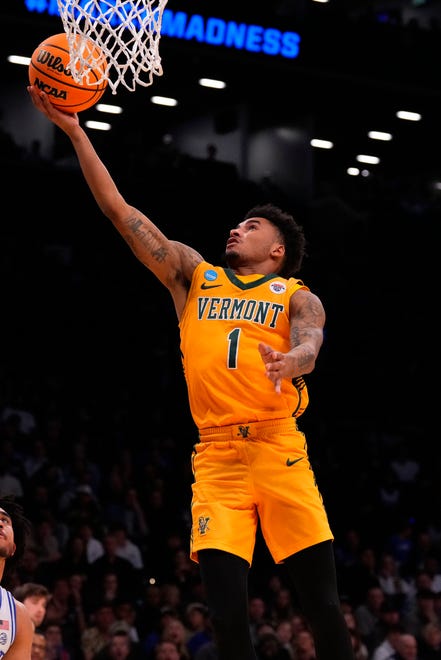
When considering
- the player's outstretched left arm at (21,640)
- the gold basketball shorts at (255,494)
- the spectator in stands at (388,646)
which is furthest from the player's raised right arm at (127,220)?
the spectator in stands at (388,646)

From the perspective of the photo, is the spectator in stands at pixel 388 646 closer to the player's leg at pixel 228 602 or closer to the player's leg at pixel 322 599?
the player's leg at pixel 322 599

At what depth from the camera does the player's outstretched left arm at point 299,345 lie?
13.6 ft

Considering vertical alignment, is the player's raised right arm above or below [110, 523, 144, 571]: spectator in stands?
above

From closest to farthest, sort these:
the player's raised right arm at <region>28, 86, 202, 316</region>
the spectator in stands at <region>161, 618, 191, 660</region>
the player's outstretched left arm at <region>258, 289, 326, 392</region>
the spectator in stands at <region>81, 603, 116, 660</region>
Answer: the player's outstretched left arm at <region>258, 289, 326, 392</region> < the player's raised right arm at <region>28, 86, 202, 316</region> < the spectator in stands at <region>81, 603, 116, 660</region> < the spectator in stands at <region>161, 618, 191, 660</region>

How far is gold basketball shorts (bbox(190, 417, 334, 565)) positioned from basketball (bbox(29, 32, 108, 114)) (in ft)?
5.44

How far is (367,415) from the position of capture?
18328 mm

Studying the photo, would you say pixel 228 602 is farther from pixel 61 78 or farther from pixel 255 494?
pixel 61 78

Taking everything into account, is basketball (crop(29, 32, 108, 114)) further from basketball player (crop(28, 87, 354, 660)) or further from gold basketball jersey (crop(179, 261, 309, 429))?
gold basketball jersey (crop(179, 261, 309, 429))

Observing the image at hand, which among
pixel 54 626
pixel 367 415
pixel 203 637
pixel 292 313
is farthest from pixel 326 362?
pixel 292 313

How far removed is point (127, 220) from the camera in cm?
501

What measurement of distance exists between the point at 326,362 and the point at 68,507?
24.5 ft

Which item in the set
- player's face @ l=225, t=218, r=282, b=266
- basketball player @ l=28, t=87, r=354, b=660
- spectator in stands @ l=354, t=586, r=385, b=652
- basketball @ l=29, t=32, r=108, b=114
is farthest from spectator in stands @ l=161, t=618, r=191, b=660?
basketball @ l=29, t=32, r=108, b=114

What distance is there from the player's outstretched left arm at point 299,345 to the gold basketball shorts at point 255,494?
40 cm

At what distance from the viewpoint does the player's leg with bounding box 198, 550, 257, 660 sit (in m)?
4.32
